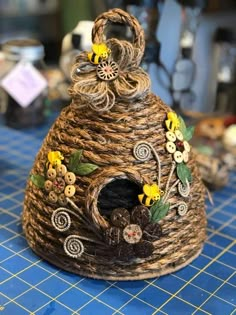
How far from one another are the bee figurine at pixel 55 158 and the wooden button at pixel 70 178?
21 mm

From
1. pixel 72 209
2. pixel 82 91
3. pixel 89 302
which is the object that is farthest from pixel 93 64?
pixel 89 302

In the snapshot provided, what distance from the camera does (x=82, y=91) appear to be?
21.6 inches

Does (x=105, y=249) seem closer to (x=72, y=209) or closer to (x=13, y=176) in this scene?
(x=72, y=209)

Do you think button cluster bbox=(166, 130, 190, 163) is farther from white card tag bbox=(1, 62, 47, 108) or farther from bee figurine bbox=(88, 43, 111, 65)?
white card tag bbox=(1, 62, 47, 108)

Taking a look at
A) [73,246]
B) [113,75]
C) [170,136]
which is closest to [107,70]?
[113,75]

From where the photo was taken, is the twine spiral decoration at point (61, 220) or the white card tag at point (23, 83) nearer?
the twine spiral decoration at point (61, 220)

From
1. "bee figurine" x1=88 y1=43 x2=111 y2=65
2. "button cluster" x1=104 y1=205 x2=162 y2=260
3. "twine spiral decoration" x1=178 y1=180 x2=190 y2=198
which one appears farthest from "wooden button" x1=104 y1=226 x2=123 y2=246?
"bee figurine" x1=88 y1=43 x2=111 y2=65

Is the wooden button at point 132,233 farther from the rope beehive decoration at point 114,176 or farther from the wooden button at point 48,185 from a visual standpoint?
the wooden button at point 48,185

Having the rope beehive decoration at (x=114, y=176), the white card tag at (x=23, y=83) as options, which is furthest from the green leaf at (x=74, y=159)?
the white card tag at (x=23, y=83)

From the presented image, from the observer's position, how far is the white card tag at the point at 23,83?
1.09 m

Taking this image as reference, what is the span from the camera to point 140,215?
1.77 feet

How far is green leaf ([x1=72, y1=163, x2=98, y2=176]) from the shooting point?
0.55 meters

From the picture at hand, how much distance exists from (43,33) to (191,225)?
7.10 feet

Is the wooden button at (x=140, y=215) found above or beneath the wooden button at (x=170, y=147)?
beneath
